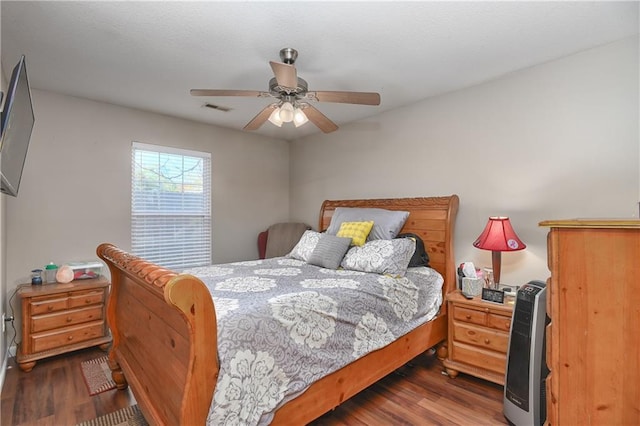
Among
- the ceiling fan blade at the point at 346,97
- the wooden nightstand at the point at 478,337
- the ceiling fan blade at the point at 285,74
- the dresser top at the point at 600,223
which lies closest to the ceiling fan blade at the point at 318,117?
the ceiling fan blade at the point at 346,97

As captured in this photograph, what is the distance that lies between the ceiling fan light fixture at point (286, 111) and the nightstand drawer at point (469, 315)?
2000 mm

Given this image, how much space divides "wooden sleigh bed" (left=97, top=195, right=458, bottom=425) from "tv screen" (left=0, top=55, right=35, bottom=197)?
0.66 m

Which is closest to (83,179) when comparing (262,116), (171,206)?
(171,206)

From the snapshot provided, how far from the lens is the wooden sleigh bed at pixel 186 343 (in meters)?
1.19

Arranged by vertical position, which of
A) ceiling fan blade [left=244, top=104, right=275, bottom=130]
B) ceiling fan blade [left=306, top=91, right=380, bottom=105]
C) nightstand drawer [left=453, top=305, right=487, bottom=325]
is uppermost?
ceiling fan blade [left=306, top=91, right=380, bottom=105]

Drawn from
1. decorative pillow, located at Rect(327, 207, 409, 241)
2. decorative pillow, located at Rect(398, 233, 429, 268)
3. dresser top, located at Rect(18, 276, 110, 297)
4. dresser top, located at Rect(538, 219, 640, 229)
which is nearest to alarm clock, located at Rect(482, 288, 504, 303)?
decorative pillow, located at Rect(398, 233, 429, 268)

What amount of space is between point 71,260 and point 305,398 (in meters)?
2.81

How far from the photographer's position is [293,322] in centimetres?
162

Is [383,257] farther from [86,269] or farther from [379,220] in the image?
[86,269]

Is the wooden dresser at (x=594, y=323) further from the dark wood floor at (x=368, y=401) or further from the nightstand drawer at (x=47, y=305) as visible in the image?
the nightstand drawer at (x=47, y=305)

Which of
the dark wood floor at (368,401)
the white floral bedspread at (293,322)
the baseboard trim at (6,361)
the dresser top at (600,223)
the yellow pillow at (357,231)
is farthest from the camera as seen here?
the yellow pillow at (357,231)

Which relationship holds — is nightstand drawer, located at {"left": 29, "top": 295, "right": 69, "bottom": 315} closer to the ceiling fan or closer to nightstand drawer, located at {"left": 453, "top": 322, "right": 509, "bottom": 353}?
the ceiling fan

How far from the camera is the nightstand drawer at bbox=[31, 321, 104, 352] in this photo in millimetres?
2555

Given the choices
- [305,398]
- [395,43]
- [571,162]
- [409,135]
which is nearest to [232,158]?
[409,135]
